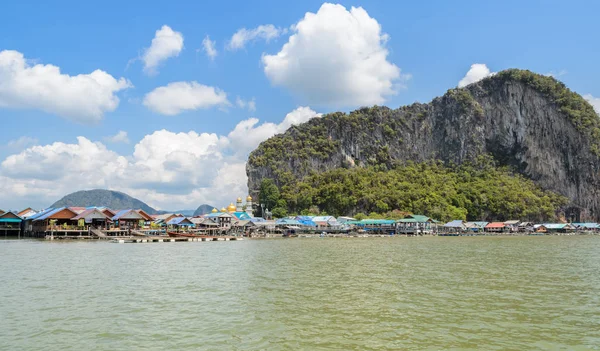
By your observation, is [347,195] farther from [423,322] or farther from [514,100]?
[423,322]

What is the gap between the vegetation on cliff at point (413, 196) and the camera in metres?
128

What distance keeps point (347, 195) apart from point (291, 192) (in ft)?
57.1

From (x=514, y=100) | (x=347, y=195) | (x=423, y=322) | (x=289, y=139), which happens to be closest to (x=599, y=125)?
(x=514, y=100)

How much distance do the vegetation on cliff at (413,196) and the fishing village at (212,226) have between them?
23.0ft

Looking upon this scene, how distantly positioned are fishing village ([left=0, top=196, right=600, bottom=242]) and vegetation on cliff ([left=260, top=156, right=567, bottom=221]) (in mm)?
7009

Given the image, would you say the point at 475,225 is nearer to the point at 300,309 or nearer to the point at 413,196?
the point at 413,196

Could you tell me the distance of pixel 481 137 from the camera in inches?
6535

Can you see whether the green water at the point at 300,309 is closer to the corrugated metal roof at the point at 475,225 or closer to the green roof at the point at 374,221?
the green roof at the point at 374,221

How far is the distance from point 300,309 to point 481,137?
540 ft

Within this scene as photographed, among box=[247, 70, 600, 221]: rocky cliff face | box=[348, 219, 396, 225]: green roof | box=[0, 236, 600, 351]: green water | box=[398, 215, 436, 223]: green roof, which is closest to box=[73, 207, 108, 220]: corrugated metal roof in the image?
box=[0, 236, 600, 351]: green water

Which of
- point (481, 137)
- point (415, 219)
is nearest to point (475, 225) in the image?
point (415, 219)

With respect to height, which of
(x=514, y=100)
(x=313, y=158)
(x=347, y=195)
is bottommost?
(x=347, y=195)

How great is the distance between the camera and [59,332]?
1430 centimetres

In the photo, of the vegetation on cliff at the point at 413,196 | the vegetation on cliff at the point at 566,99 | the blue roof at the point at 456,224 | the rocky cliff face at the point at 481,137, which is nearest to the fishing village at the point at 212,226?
the blue roof at the point at 456,224
